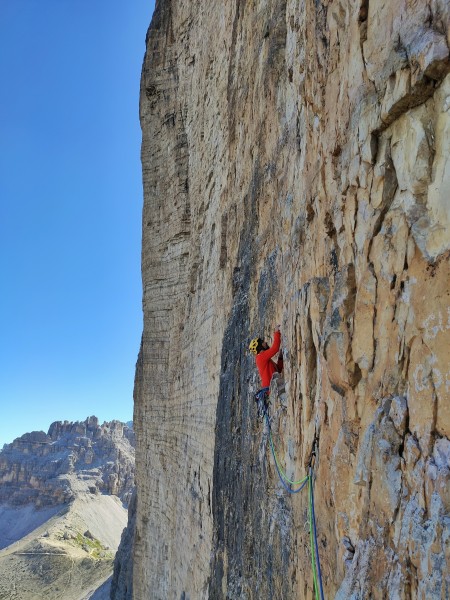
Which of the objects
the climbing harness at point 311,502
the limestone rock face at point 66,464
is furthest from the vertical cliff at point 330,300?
the limestone rock face at point 66,464

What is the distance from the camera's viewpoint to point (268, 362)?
6.59 metres

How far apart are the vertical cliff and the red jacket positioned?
21 centimetres

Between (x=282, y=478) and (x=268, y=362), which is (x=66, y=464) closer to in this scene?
(x=268, y=362)

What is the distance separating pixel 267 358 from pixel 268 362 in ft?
0.26

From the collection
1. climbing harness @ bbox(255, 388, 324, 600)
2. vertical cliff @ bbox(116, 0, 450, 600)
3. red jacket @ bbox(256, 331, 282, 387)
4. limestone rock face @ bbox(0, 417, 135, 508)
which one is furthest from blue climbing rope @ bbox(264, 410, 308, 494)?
limestone rock face @ bbox(0, 417, 135, 508)

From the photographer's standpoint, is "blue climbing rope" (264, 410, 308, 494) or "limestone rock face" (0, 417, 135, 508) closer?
"blue climbing rope" (264, 410, 308, 494)

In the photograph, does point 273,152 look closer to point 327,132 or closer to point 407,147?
point 327,132

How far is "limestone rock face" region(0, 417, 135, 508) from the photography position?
88.2 m

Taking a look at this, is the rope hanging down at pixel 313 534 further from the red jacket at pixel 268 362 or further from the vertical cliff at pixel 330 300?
the red jacket at pixel 268 362

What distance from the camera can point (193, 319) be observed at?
13.9 m

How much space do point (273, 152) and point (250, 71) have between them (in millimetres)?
2540

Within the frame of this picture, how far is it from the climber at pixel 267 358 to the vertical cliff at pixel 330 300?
232 mm

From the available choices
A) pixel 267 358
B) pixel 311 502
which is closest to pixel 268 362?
pixel 267 358

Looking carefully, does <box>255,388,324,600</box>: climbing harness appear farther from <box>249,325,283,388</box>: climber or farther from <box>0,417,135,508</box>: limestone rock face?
<box>0,417,135,508</box>: limestone rock face
